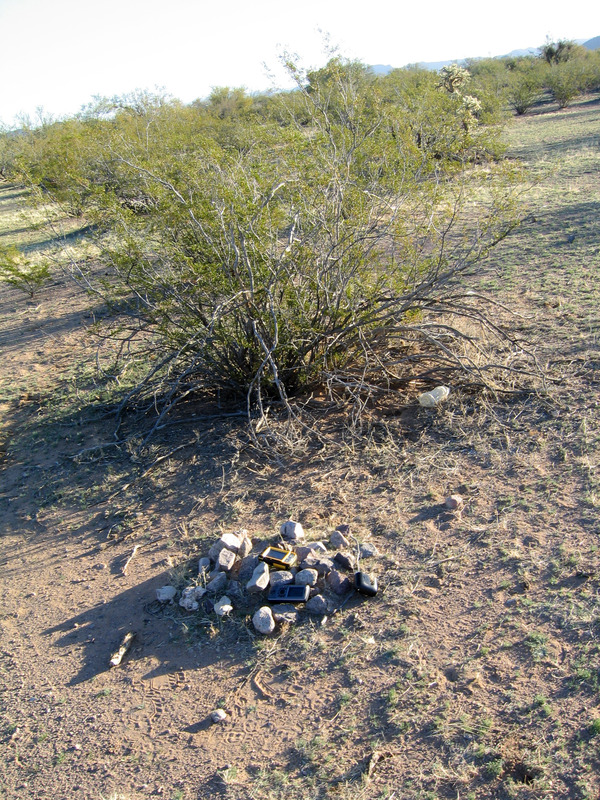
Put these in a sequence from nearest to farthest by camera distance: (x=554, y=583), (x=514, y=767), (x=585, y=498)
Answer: (x=514, y=767)
(x=554, y=583)
(x=585, y=498)

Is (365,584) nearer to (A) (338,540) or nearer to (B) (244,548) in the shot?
(A) (338,540)

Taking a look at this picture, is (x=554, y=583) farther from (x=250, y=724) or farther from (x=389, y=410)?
(x=389, y=410)

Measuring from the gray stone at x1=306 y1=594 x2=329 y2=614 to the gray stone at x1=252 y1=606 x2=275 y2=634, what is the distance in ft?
0.67

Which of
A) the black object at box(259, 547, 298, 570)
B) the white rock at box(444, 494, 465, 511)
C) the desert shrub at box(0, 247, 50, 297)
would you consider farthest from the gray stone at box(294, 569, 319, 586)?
the desert shrub at box(0, 247, 50, 297)

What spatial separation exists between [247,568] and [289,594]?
0.33 m

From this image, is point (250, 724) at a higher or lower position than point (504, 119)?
lower

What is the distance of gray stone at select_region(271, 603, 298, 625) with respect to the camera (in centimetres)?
300

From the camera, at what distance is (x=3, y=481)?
467cm

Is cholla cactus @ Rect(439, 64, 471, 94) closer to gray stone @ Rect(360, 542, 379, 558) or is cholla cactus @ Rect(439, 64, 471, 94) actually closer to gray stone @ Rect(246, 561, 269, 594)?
gray stone @ Rect(360, 542, 379, 558)

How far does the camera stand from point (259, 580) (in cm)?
317

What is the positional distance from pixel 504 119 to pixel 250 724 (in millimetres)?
19915

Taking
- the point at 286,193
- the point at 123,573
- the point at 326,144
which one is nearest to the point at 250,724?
the point at 123,573

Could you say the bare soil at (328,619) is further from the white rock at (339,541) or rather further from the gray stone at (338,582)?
the white rock at (339,541)

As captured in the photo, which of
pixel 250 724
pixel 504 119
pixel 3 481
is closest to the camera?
pixel 250 724
